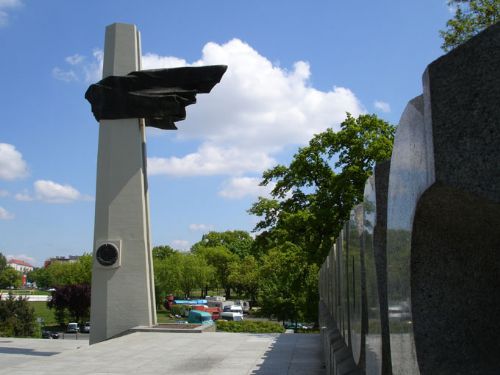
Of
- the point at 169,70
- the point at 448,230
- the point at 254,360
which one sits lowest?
the point at 254,360

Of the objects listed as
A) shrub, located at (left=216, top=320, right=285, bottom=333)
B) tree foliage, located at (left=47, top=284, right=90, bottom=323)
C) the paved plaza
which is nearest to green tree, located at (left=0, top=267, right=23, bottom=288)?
tree foliage, located at (left=47, top=284, right=90, bottom=323)

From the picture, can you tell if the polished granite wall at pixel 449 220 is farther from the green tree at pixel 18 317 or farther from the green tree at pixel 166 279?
the green tree at pixel 166 279

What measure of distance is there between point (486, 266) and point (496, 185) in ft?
1.52

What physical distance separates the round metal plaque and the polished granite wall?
15397 mm

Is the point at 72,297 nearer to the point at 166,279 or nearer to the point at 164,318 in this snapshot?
the point at 164,318

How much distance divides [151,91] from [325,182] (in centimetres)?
1046

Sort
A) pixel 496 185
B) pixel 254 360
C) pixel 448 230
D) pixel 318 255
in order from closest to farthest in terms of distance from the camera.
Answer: pixel 496 185 → pixel 448 230 → pixel 254 360 → pixel 318 255

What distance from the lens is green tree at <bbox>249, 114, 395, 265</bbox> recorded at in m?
23.7

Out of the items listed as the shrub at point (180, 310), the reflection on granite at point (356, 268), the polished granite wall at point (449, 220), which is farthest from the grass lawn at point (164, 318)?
the polished granite wall at point (449, 220)

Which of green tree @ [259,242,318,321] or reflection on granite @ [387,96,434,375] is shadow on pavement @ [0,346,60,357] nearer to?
green tree @ [259,242,318,321]

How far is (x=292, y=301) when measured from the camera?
2602 centimetres

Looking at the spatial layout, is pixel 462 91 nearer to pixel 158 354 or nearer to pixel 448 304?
pixel 448 304

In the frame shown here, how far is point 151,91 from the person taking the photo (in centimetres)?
1741

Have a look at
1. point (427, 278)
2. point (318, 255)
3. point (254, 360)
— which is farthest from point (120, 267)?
point (427, 278)
